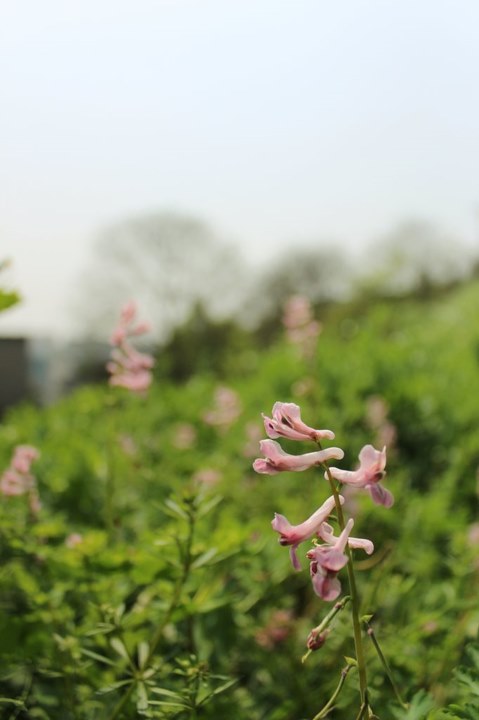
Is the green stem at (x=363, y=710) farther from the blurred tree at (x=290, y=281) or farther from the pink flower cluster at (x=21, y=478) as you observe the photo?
the blurred tree at (x=290, y=281)

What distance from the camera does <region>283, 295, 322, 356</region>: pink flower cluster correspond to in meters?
3.21

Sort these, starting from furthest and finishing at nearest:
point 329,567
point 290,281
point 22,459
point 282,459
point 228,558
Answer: point 290,281, point 22,459, point 228,558, point 282,459, point 329,567

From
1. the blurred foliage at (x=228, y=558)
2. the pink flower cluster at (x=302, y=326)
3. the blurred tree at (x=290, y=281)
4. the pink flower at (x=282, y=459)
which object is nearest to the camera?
the pink flower at (x=282, y=459)

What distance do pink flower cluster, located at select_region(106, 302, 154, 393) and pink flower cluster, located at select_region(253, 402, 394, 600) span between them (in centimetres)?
95

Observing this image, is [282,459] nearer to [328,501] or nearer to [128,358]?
[328,501]

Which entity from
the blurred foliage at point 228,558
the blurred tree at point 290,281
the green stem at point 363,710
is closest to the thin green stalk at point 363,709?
the green stem at point 363,710

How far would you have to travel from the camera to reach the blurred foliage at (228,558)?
1.32 metres

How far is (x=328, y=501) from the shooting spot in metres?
0.86

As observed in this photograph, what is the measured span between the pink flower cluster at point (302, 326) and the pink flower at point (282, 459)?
233 centimetres

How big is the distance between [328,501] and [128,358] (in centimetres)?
104

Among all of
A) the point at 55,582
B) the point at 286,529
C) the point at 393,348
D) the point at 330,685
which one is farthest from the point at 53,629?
the point at 393,348

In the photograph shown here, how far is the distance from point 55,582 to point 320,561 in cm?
104

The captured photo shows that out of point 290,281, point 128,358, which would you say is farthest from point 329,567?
point 290,281

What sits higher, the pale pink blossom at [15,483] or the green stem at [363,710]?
the green stem at [363,710]
